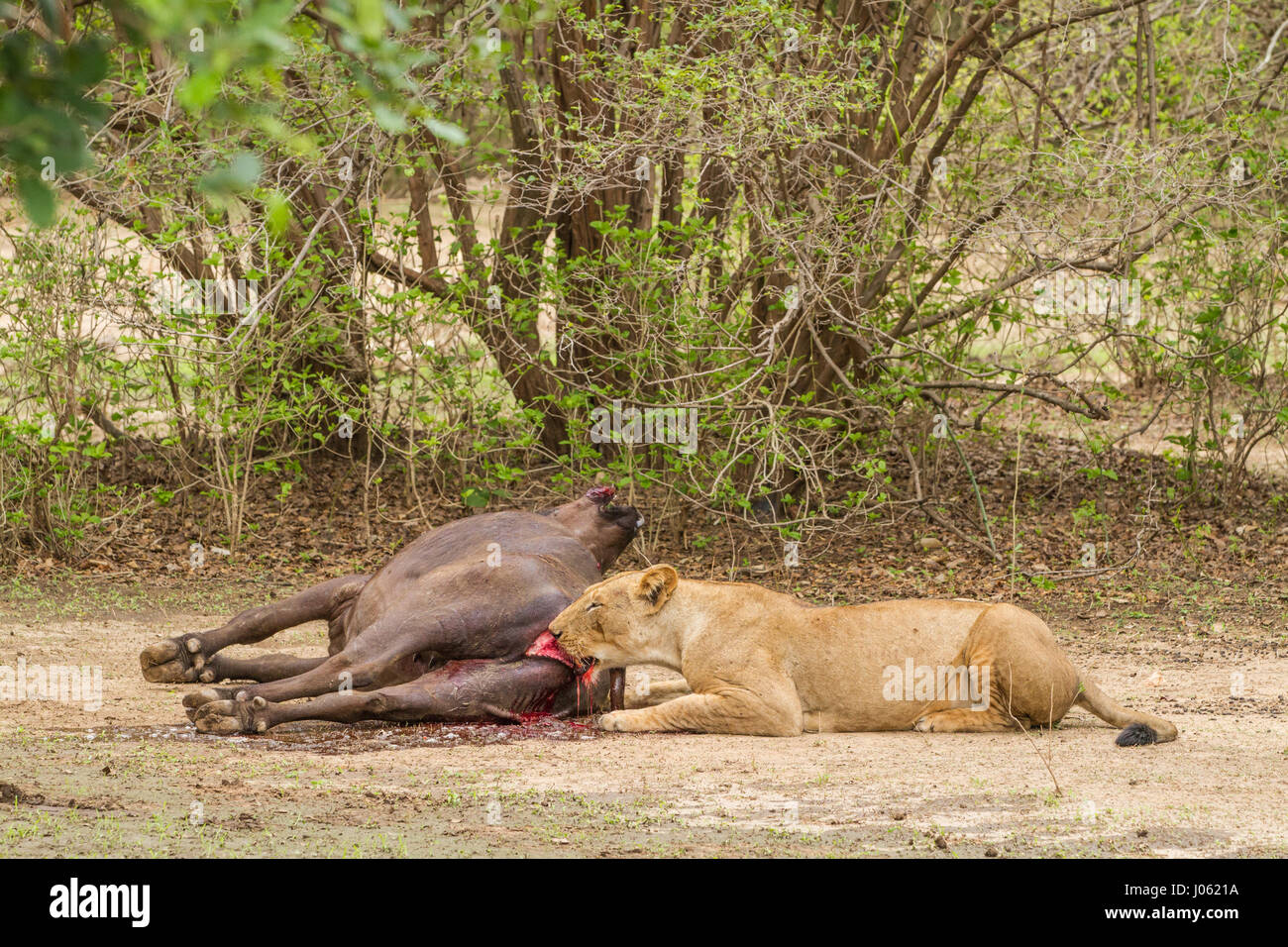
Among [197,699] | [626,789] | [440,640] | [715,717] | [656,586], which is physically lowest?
[626,789]

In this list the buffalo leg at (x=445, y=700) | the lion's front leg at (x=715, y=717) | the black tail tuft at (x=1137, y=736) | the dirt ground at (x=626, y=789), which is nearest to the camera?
the dirt ground at (x=626, y=789)

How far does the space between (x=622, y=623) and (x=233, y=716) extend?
167 centimetres

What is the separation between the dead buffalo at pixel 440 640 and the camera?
6098 millimetres

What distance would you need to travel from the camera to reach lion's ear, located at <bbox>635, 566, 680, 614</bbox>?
628cm

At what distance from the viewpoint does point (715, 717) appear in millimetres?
6078

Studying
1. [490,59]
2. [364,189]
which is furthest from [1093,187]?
[364,189]

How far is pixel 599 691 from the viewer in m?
6.57

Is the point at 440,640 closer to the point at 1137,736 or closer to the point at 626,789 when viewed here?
the point at 626,789

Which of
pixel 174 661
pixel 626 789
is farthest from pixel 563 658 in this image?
pixel 174 661

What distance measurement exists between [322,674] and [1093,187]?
6.64 meters

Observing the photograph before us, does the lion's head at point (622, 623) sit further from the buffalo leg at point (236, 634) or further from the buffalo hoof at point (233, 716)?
the buffalo leg at point (236, 634)

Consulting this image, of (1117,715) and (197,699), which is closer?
(197,699)

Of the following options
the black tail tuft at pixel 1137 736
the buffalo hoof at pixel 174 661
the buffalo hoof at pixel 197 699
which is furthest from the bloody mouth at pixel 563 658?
the black tail tuft at pixel 1137 736

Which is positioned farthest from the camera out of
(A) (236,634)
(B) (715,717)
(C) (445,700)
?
(A) (236,634)
